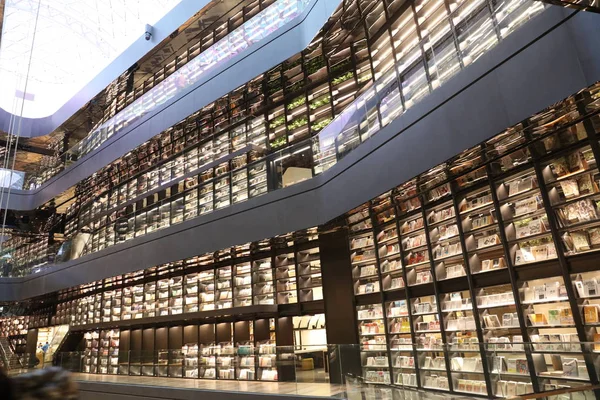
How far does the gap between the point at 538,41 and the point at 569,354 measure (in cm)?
277

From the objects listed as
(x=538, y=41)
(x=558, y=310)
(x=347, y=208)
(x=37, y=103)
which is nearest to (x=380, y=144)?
(x=347, y=208)

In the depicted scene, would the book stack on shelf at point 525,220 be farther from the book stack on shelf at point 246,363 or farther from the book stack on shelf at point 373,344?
the book stack on shelf at point 246,363

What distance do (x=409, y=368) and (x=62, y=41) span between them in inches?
781

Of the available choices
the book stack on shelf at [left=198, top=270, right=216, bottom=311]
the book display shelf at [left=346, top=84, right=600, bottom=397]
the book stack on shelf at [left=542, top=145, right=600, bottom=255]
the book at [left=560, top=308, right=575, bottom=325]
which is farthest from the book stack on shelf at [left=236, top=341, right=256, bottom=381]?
the book stack on shelf at [left=542, top=145, right=600, bottom=255]

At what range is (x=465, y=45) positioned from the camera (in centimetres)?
479

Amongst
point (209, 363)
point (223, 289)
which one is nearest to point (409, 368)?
point (209, 363)

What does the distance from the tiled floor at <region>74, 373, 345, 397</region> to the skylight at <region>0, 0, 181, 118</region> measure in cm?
975

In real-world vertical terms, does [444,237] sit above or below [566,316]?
above

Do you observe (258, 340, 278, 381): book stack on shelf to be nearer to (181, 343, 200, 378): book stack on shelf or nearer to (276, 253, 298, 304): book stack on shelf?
(276, 253, 298, 304): book stack on shelf

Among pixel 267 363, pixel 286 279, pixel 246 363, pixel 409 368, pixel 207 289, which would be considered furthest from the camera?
pixel 207 289

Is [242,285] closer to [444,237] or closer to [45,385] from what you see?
[444,237]

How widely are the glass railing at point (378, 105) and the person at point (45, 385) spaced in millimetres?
4458

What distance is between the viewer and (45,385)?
1.51 m

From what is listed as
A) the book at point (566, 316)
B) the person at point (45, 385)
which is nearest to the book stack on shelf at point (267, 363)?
the book at point (566, 316)
